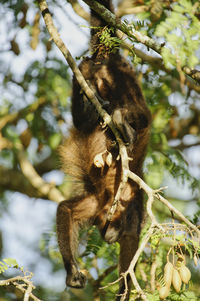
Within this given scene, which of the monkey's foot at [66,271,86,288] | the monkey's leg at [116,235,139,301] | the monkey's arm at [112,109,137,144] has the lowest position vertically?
the monkey's leg at [116,235,139,301]

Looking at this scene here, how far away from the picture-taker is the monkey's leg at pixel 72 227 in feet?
14.2

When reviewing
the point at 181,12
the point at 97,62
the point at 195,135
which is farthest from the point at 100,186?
the point at 195,135

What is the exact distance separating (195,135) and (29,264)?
10.8ft

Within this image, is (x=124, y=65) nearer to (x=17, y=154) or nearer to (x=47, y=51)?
(x=47, y=51)

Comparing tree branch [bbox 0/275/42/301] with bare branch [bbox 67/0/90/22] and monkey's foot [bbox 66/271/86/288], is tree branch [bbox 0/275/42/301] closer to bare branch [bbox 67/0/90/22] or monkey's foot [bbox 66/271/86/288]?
→ monkey's foot [bbox 66/271/86/288]

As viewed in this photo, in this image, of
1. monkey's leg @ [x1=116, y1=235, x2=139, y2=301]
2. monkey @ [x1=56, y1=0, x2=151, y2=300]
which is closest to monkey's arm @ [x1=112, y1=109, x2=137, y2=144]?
monkey @ [x1=56, y1=0, x2=151, y2=300]

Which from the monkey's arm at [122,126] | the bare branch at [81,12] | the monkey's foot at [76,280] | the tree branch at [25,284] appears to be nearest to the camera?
the tree branch at [25,284]

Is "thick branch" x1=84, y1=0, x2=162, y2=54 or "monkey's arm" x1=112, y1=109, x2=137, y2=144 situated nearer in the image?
"thick branch" x1=84, y1=0, x2=162, y2=54

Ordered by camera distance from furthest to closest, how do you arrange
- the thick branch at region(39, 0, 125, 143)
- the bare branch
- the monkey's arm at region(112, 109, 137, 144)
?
the bare branch
the monkey's arm at region(112, 109, 137, 144)
the thick branch at region(39, 0, 125, 143)

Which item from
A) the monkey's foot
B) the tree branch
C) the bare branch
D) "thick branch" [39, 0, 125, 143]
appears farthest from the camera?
the bare branch

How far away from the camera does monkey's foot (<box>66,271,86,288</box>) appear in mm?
4285

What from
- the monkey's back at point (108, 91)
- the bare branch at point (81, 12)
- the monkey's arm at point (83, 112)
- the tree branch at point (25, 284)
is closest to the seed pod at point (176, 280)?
the tree branch at point (25, 284)

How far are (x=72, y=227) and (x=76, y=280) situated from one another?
1.80ft

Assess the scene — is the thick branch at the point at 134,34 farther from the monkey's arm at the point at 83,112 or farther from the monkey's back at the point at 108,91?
the monkey's arm at the point at 83,112
